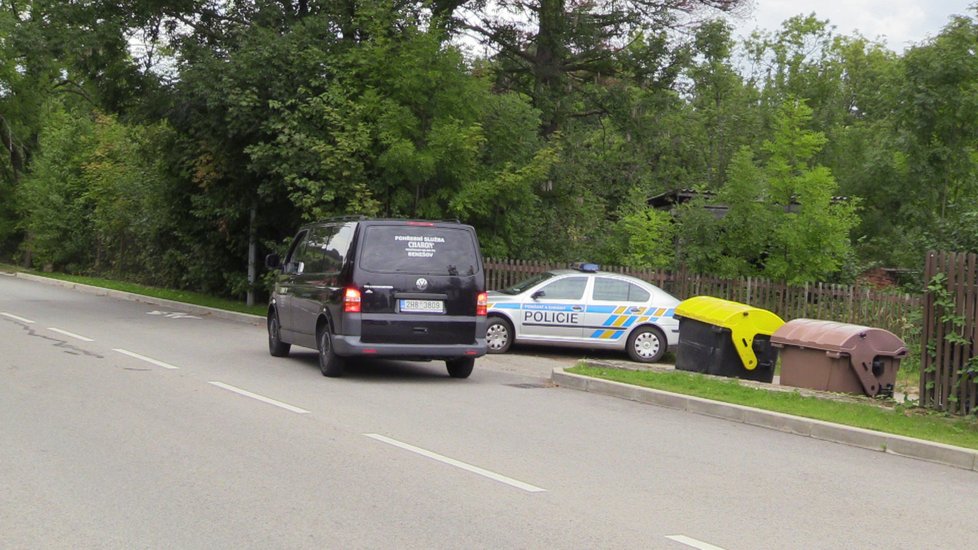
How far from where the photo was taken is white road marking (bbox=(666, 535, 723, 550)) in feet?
19.6

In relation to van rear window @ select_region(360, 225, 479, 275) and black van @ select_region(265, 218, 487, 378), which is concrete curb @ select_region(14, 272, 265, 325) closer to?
black van @ select_region(265, 218, 487, 378)

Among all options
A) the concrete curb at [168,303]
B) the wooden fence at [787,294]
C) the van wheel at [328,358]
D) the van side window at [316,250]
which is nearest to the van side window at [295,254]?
the van side window at [316,250]

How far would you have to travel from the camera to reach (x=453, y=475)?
7730 millimetres

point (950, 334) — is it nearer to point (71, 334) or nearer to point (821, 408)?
point (821, 408)

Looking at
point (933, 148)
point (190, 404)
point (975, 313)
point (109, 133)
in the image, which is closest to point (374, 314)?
point (190, 404)

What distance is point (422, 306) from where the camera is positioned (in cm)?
1324

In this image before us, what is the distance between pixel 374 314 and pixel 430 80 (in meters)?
9.77

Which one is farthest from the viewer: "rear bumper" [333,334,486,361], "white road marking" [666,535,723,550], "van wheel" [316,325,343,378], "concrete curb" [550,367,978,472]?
"van wheel" [316,325,343,378]

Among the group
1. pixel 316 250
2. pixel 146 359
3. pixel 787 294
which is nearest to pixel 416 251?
pixel 316 250

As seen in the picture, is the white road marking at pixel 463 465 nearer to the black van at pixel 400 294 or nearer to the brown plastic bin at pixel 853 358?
the black van at pixel 400 294

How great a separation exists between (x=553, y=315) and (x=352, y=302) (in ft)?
19.7

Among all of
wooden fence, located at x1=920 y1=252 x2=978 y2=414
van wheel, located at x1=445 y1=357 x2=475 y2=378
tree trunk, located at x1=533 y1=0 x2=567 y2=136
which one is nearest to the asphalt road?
van wheel, located at x1=445 y1=357 x2=475 y2=378

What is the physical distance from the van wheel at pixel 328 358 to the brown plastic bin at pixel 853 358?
6.07 meters

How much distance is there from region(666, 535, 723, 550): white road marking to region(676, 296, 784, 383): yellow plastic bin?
8.78 metres
